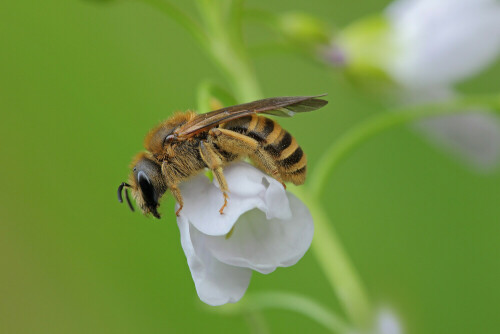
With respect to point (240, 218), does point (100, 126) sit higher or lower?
higher

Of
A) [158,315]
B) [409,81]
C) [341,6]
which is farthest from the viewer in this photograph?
[341,6]

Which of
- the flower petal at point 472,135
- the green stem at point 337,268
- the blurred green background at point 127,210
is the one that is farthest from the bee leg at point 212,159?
the blurred green background at point 127,210

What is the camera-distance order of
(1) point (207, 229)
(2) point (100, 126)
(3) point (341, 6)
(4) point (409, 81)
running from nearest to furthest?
(1) point (207, 229) → (4) point (409, 81) → (2) point (100, 126) → (3) point (341, 6)

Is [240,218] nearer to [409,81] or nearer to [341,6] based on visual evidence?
[409,81]

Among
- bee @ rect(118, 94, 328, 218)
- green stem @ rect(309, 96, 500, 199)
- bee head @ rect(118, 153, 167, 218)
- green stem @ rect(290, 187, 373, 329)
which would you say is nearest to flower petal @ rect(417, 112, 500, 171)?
green stem @ rect(309, 96, 500, 199)

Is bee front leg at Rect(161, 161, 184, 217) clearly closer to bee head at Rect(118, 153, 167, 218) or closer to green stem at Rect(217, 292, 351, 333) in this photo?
bee head at Rect(118, 153, 167, 218)

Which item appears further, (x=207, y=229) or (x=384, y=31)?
(x=384, y=31)

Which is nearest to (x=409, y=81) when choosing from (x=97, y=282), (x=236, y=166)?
(x=236, y=166)

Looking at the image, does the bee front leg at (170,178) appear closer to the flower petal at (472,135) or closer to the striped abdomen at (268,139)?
the striped abdomen at (268,139)

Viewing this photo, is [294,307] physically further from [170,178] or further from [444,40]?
[444,40]

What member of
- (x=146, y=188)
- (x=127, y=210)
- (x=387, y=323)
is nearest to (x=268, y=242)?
(x=146, y=188)
